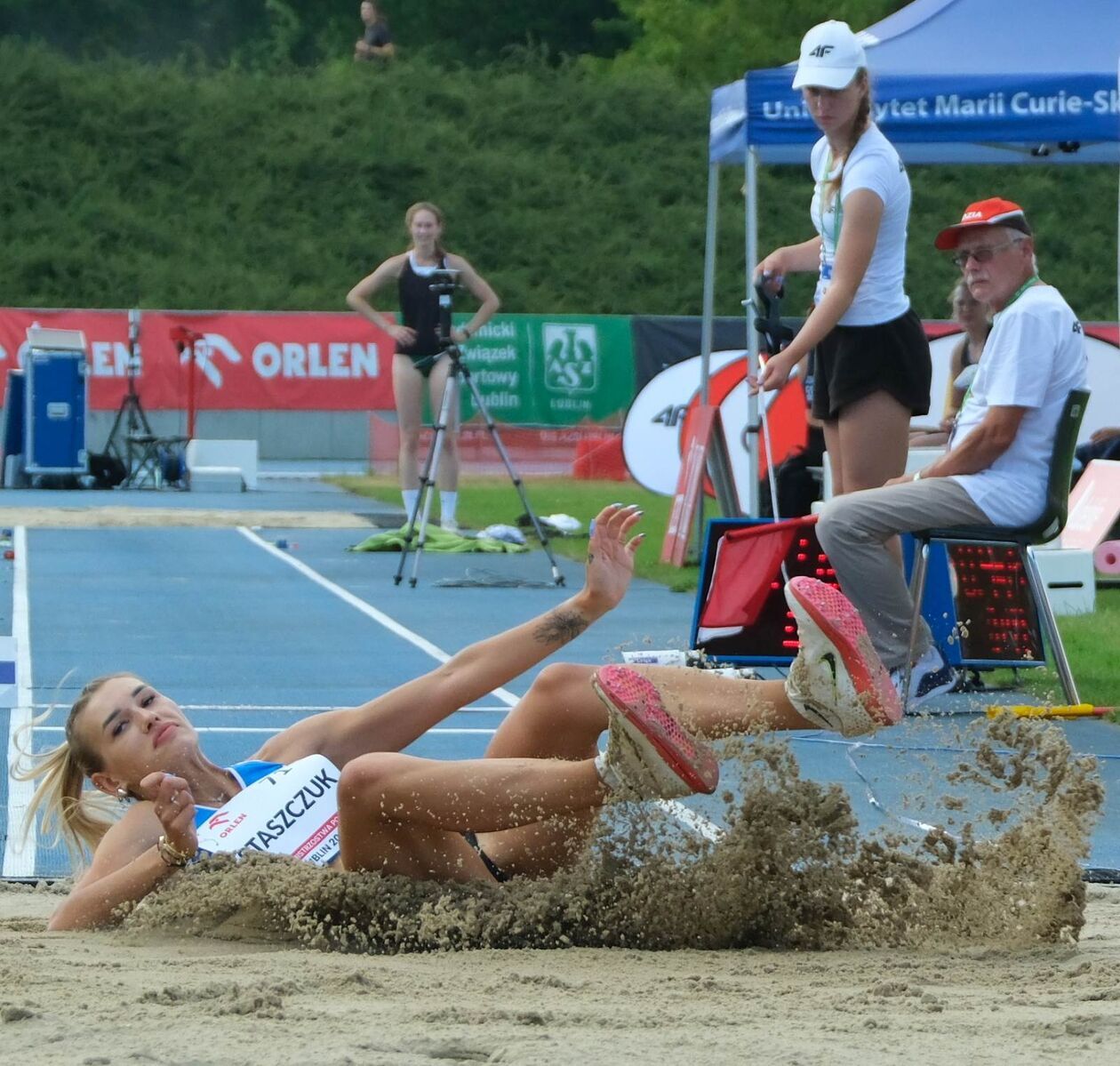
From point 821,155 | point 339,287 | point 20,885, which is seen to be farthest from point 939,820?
point 339,287

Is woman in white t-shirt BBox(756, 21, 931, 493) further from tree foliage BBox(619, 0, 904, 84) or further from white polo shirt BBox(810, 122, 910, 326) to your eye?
tree foliage BBox(619, 0, 904, 84)

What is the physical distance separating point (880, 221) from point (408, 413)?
662cm

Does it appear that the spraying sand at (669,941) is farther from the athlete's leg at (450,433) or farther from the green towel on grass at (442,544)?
the green towel on grass at (442,544)

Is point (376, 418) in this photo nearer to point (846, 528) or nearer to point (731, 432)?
point (731, 432)

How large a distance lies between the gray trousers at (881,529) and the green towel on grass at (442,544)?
7.03 meters

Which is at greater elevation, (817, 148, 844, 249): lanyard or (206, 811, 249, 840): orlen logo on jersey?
(817, 148, 844, 249): lanyard

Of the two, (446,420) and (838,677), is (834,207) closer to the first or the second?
(838,677)

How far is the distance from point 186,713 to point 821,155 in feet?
9.82

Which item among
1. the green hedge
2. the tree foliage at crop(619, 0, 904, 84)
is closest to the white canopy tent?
the green hedge

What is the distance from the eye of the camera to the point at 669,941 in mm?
3961

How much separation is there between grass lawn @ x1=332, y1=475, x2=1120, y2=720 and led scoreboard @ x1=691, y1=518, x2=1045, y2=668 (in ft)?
0.98

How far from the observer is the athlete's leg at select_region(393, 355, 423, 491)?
42.5 ft

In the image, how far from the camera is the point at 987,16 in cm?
1061

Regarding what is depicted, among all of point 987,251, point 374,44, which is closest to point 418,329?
point 987,251
